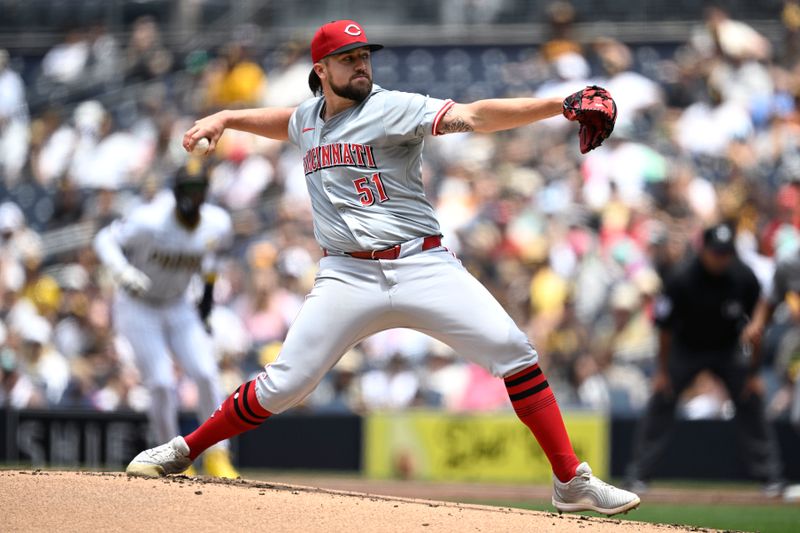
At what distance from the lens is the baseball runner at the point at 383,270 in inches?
221

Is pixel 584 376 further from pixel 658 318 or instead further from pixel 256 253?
pixel 256 253

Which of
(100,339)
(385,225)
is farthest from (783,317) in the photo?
(385,225)

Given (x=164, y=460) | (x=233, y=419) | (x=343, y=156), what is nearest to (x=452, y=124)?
(x=343, y=156)

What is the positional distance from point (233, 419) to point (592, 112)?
2.13m

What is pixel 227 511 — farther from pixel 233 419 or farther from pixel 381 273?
pixel 381 273

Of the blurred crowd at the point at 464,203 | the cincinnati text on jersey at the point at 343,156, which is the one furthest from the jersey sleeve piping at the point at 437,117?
the blurred crowd at the point at 464,203

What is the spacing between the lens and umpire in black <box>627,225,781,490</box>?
33.5 ft

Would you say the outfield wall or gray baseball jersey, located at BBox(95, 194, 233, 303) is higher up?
gray baseball jersey, located at BBox(95, 194, 233, 303)

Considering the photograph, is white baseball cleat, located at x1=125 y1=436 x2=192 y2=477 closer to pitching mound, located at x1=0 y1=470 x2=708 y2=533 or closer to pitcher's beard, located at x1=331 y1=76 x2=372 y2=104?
pitching mound, located at x1=0 y1=470 x2=708 y2=533

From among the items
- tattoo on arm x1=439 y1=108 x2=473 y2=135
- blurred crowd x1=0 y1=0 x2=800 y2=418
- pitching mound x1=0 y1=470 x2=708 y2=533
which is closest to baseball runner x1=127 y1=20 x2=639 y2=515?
tattoo on arm x1=439 y1=108 x2=473 y2=135

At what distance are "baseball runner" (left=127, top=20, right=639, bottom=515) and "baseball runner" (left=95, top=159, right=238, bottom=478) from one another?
3.39 metres

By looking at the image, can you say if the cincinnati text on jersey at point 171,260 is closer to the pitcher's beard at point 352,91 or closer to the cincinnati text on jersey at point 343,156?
the cincinnati text on jersey at point 343,156

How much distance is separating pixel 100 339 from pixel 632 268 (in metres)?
5.27

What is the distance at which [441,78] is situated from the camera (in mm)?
15711
